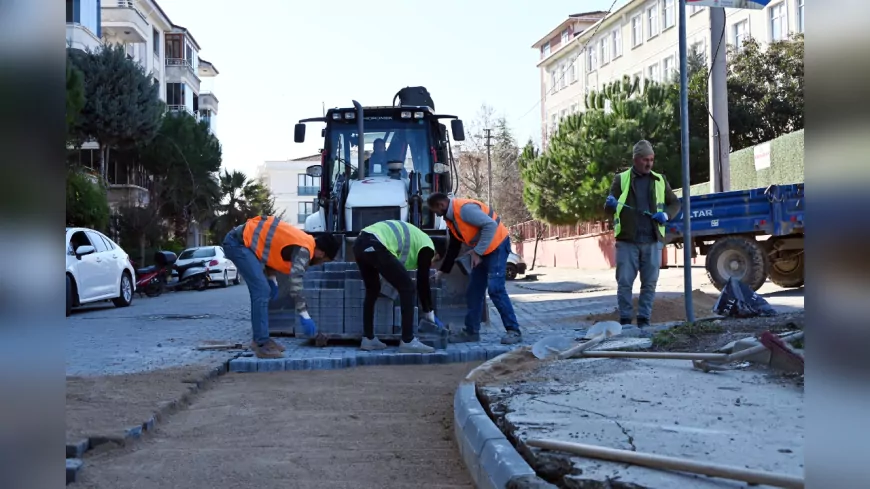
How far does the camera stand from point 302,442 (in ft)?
15.7

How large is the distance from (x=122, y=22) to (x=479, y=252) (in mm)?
34586

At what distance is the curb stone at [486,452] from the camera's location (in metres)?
3.24

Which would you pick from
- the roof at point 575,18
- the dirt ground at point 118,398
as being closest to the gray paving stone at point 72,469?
the dirt ground at point 118,398

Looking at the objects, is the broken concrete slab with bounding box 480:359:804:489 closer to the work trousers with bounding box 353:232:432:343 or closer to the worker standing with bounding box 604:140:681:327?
the work trousers with bounding box 353:232:432:343

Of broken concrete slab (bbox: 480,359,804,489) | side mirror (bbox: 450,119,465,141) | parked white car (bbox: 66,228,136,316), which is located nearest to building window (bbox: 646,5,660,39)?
parked white car (bbox: 66,228,136,316)

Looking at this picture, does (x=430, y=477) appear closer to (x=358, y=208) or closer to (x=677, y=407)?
(x=677, y=407)

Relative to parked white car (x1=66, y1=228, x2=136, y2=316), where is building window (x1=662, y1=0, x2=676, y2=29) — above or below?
above

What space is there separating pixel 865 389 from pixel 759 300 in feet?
27.8

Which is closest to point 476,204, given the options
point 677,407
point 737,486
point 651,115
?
point 677,407

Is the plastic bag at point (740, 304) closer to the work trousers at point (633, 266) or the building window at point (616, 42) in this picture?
the work trousers at point (633, 266)

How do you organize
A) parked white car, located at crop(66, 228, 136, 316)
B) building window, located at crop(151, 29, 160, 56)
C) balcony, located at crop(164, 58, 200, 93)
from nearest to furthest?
1. parked white car, located at crop(66, 228, 136, 316)
2. building window, located at crop(151, 29, 160, 56)
3. balcony, located at crop(164, 58, 200, 93)

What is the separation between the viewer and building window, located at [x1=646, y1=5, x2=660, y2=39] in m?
43.6

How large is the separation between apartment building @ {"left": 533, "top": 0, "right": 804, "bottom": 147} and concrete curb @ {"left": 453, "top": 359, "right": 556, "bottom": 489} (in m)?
23.2

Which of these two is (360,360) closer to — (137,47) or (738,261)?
(738,261)
